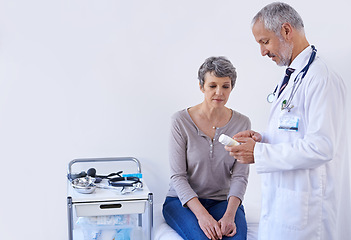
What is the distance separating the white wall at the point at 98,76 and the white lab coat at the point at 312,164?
992mm

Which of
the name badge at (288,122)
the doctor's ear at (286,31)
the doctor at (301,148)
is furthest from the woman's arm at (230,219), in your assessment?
the doctor's ear at (286,31)

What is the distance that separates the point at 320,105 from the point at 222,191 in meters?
0.84

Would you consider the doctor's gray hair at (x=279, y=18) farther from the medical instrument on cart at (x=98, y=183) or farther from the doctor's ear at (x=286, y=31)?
the medical instrument on cart at (x=98, y=183)

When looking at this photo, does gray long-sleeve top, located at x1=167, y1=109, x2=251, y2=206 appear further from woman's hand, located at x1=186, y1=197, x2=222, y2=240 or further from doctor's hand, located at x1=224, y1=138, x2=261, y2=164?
doctor's hand, located at x1=224, y1=138, x2=261, y2=164

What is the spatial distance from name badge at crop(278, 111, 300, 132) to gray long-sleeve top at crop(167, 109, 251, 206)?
Answer: 1.92 feet

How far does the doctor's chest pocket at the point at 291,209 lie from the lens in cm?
121

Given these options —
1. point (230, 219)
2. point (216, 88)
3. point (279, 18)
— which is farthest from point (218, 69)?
point (230, 219)

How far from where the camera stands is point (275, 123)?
132cm

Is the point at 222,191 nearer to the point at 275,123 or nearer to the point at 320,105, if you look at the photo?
the point at 275,123

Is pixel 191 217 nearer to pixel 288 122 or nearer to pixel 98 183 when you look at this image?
pixel 98 183

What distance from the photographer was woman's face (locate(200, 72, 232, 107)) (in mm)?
1779

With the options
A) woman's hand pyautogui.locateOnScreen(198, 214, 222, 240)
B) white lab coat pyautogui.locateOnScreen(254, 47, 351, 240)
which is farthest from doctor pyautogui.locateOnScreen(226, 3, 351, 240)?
woman's hand pyautogui.locateOnScreen(198, 214, 222, 240)

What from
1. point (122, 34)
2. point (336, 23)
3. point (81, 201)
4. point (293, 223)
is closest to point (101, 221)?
point (81, 201)

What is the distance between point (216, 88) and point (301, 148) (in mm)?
697
